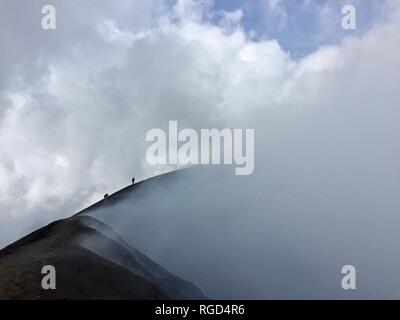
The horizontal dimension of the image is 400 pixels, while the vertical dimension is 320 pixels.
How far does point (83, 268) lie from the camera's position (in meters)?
35.9

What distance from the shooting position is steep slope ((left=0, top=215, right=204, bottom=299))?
30531 millimetres

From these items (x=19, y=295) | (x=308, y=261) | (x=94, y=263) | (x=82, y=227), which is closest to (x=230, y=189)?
(x=308, y=261)

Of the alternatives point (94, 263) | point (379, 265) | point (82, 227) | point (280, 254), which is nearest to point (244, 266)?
point (280, 254)

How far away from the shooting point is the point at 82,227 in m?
49.9

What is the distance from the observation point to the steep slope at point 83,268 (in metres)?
30.5

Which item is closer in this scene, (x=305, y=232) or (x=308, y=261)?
(x=308, y=261)

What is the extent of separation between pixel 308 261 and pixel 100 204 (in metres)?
48.0

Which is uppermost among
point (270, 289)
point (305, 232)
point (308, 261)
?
point (305, 232)
